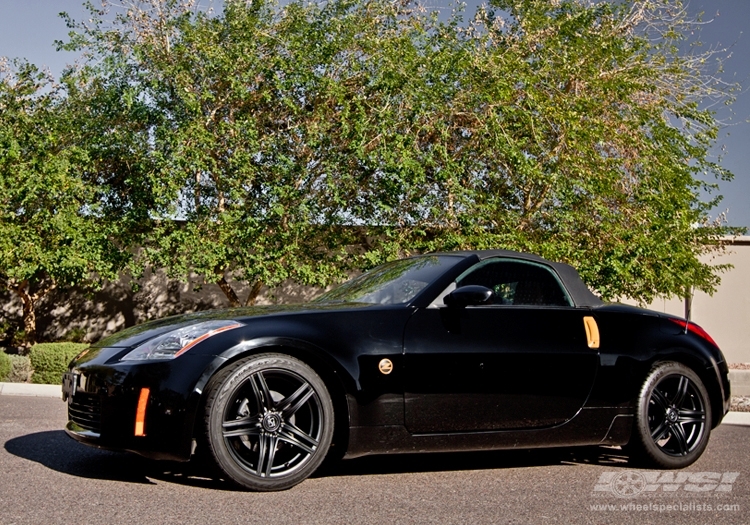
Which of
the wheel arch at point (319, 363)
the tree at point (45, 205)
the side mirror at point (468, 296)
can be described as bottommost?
the wheel arch at point (319, 363)

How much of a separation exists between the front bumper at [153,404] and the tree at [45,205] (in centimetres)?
1014

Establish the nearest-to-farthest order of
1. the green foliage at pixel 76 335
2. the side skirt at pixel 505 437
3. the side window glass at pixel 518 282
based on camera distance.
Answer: the side skirt at pixel 505 437 < the side window glass at pixel 518 282 < the green foliage at pixel 76 335

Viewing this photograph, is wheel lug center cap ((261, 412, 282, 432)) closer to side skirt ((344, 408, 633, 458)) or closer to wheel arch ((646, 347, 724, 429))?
side skirt ((344, 408, 633, 458))

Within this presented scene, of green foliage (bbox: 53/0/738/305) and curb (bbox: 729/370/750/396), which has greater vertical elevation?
green foliage (bbox: 53/0/738/305)

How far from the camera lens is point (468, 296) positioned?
5121 millimetres

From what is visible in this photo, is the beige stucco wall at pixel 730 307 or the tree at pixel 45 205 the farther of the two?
the beige stucco wall at pixel 730 307

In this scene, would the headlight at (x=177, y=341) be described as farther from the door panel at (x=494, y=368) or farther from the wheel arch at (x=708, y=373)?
the wheel arch at (x=708, y=373)

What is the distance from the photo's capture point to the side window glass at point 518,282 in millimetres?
→ 5590

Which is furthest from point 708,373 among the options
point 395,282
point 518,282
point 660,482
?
point 395,282

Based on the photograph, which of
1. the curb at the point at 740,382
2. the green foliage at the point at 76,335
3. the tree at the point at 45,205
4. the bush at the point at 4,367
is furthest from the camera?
the green foliage at the point at 76,335

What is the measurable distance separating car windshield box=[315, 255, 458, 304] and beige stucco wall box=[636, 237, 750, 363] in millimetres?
16319

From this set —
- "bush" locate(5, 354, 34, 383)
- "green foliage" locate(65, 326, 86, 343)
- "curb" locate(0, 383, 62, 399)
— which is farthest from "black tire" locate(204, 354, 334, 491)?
"green foliage" locate(65, 326, 86, 343)

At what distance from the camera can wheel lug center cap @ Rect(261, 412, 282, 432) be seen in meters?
4.64

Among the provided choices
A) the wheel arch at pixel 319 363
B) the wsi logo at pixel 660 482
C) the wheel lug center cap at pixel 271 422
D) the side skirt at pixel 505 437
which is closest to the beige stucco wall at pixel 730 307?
the wsi logo at pixel 660 482
